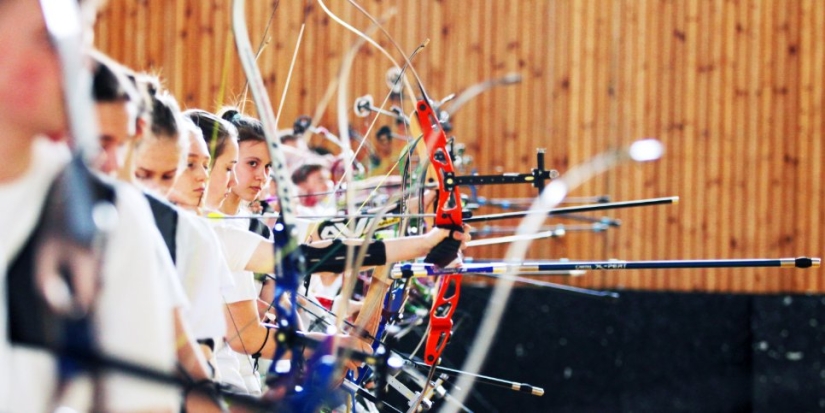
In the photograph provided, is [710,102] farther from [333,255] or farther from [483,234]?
[333,255]

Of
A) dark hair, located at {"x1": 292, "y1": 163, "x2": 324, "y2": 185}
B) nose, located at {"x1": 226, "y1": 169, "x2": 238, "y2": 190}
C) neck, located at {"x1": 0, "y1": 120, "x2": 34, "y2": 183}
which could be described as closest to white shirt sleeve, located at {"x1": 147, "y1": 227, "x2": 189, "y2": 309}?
neck, located at {"x1": 0, "y1": 120, "x2": 34, "y2": 183}

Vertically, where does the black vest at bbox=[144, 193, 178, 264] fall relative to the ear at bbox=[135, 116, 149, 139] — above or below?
below

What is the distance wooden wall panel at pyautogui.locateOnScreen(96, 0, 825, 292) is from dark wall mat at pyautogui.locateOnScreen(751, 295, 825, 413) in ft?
0.41

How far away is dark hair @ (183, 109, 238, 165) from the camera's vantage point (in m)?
2.46

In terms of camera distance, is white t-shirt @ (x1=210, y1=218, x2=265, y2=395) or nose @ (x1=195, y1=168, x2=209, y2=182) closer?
nose @ (x1=195, y1=168, x2=209, y2=182)

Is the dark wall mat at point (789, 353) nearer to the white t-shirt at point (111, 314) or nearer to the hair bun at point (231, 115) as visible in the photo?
the hair bun at point (231, 115)

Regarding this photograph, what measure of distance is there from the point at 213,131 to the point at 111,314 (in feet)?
4.59

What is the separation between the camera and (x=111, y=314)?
110 centimetres

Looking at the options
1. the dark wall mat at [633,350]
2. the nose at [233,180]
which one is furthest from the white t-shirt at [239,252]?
the dark wall mat at [633,350]

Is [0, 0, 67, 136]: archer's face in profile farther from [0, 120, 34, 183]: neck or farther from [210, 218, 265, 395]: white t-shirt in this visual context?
[210, 218, 265, 395]: white t-shirt

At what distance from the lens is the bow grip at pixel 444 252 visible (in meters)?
2.46

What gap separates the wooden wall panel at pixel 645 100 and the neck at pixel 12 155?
500cm

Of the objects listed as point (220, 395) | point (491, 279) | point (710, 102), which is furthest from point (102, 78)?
point (710, 102)

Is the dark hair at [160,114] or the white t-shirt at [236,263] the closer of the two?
the dark hair at [160,114]
